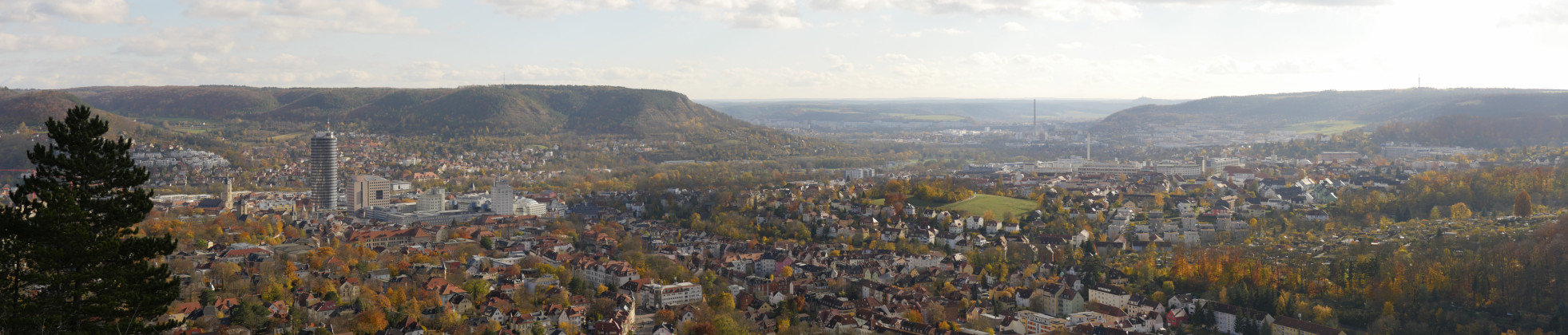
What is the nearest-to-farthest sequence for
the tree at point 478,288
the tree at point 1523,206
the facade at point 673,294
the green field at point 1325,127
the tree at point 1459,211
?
the tree at point 478,288 → the facade at point 673,294 → the tree at point 1523,206 → the tree at point 1459,211 → the green field at point 1325,127

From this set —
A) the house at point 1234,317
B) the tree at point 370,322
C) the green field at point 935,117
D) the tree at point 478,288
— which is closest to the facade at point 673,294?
the tree at point 478,288

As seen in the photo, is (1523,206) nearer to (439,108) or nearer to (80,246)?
(80,246)

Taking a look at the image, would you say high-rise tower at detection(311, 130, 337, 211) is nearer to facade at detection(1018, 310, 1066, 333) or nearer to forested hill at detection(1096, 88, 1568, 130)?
facade at detection(1018, 310, 1066, 333)

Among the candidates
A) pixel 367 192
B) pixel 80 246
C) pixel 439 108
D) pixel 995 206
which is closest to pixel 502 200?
pixel 367 192

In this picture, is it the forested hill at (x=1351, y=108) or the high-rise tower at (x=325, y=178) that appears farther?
the forested hill at (x=1351, y=108)

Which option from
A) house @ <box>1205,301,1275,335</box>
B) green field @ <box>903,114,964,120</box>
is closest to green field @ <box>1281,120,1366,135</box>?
green field @ <box>903,114,964,120</box>

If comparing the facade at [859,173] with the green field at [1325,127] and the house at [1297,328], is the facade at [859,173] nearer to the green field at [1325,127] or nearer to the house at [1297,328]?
the house at [1297,328]
